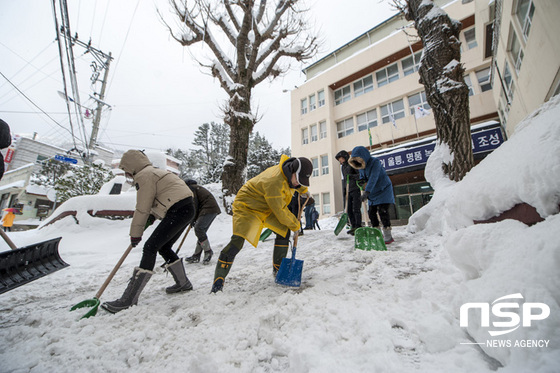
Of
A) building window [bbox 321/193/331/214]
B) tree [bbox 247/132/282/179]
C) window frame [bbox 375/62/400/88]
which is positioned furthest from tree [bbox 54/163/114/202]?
window frame [bbox 375/62/400/88]

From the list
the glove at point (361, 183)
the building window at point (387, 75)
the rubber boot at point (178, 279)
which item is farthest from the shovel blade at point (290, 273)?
the building window at point (387, 75)

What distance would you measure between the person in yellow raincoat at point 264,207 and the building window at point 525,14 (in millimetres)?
8334

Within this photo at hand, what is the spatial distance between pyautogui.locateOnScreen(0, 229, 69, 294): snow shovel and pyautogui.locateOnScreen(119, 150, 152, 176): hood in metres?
1.30

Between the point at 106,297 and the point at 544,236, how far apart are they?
348 cm

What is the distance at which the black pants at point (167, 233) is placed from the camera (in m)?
2.04

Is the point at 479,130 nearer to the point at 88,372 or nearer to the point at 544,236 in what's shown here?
the point at 544,236

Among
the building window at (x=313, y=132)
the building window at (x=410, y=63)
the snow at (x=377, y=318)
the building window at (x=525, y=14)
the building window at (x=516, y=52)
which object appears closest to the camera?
the snow at (x=377, y=318)

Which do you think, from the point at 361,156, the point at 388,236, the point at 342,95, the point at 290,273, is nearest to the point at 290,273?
the point at 290,273

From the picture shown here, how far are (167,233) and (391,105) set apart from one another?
51.3 feet

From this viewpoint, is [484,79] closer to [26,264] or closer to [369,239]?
[369,239]

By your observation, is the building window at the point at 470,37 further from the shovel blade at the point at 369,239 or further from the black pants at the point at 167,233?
the black pants at the point at 167,233

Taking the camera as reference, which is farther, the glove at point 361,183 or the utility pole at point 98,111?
the utility pole at point 98,111

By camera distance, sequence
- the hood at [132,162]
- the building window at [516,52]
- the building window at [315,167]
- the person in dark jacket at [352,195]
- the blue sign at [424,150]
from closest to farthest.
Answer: the hood at [132,162] → the person in dark jacket at [352,195] → the building window at [516,52] → the blue sign at [424,150] → the building window at [315,167]

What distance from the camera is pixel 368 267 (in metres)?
2.19
